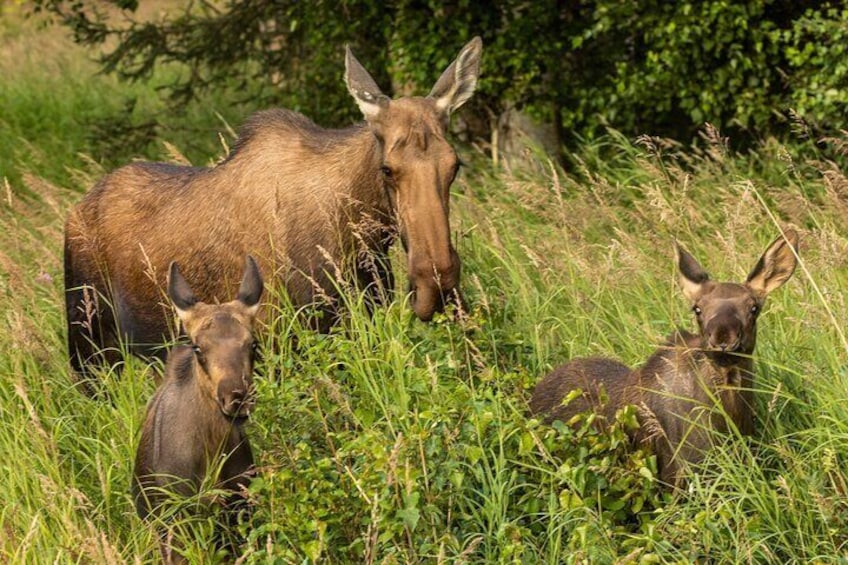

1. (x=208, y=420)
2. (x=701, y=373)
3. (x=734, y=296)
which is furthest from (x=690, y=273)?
(x=208, y=420)

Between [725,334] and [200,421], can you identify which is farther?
[200,421]

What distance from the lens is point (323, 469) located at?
5.99 meters

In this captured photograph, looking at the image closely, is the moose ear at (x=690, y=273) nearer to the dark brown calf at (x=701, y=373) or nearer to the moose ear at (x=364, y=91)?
the dark brown calf at (x=701, y=373)

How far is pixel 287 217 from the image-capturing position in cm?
752

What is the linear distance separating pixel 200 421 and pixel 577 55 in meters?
7.36

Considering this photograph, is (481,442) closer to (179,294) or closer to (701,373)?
(701,373)

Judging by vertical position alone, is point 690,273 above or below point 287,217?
below

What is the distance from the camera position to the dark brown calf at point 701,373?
6094 mm

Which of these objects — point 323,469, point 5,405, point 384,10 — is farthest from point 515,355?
point 384,10

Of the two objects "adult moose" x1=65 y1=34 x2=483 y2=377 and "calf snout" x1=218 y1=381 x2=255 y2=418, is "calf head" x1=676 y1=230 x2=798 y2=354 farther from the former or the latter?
"calf snout" x1=218 y1=381 x2=255 y2=418

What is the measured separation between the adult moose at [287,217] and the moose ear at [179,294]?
66 centimetres

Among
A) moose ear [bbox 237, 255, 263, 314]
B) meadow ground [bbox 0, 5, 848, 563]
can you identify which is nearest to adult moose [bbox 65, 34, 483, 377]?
meadow ground [bbox 0, 5, 848, 563]

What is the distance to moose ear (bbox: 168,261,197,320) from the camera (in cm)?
621

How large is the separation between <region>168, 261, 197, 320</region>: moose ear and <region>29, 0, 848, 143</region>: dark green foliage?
17.3 feet
